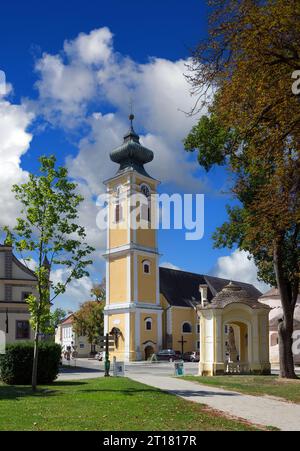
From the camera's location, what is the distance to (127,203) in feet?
209

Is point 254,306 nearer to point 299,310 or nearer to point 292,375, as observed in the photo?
point 292,375

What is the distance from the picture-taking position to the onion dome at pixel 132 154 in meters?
65.3

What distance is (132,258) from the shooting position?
2427 inches

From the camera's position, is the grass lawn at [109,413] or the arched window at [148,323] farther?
the arched window at [148,323]

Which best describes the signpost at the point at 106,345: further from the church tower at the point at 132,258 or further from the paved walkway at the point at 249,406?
the church tower at the point at 132,258

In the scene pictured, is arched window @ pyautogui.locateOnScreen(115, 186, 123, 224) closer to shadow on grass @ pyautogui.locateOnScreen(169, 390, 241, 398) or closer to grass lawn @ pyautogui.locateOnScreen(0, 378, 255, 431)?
shadow on grass @ pyautogui.locateOnScreen(169, 390, 241, 398)

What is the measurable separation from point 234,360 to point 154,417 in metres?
20.4

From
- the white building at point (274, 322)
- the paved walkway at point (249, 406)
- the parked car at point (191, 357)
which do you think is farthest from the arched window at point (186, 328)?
the paved walkway at point (249, 406)

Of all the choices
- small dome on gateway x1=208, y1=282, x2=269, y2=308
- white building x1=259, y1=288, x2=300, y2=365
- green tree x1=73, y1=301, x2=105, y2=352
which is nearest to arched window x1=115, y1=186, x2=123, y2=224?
green tree x1=73, y1=301, x2=105, y2=352

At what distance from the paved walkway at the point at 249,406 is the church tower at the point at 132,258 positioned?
40360 mm

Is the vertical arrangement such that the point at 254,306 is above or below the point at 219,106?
below

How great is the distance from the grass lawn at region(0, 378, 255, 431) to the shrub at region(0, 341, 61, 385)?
594 centimetres

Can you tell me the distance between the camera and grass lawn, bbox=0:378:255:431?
1066 centimetres

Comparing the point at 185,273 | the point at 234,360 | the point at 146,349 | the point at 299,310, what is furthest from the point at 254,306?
the point at 185,273
